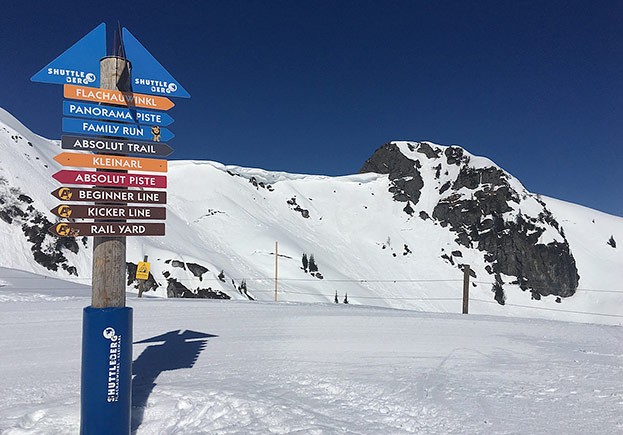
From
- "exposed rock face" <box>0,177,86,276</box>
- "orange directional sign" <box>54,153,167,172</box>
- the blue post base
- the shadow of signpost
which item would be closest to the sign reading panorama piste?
"orange directional sign" <box>54,153,167,172</box>

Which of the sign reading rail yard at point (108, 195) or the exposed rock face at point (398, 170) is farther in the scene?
the exposed rock face at point (398, 170)

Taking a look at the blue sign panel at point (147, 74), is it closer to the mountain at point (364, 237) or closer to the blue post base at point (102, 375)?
the blue post base at point (102, 375)

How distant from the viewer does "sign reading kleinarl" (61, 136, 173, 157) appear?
14.4 ft

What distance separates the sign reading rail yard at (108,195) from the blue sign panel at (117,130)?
60cm

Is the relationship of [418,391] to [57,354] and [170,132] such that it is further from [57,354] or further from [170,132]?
[57,354]

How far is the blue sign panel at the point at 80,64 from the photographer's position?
4418 mm

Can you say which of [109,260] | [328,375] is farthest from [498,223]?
[109,260]

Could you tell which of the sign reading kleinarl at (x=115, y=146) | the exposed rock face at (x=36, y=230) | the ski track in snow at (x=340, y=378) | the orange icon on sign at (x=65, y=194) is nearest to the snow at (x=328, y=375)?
the ski track in snow at (x=340, y=378)

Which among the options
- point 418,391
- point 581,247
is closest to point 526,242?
point 581,247

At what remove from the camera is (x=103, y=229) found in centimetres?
440

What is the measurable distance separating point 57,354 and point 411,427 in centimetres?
667

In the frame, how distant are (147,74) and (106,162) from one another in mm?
1189

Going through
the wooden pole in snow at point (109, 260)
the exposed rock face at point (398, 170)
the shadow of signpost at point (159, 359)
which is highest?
the exposed rock face at point (398, 170)

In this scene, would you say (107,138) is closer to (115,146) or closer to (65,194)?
(115,146)
